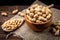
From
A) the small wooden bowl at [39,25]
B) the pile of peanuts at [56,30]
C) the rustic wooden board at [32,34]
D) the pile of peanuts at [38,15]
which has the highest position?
the pile of peanuts at [38,15]

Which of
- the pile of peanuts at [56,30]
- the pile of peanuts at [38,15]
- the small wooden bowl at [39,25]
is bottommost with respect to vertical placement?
the pile of peanuts at [56,30]

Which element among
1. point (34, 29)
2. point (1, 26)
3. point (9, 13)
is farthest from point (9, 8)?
point (34, 29)

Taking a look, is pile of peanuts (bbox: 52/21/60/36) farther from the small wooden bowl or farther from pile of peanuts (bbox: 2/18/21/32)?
pile of peanuts (bbox: 2/18/21/32)

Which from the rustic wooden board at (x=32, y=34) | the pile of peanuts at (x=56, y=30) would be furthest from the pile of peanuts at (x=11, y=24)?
the pile of peanuts at (x=56, y=30)

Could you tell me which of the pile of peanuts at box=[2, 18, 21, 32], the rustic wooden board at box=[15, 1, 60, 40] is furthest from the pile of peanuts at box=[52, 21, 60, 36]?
the pile of peanuts at box=[2, 18, 21, 32]

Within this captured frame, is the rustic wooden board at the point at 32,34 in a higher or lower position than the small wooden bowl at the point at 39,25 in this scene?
lower

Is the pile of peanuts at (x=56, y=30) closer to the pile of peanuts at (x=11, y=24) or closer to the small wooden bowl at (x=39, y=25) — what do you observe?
the small wooden bowl at (x=39, y=25)

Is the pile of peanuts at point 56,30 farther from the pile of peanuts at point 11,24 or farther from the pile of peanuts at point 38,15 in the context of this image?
the pile of peanuts at point 11,24

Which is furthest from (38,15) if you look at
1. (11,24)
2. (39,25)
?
(11,24)
